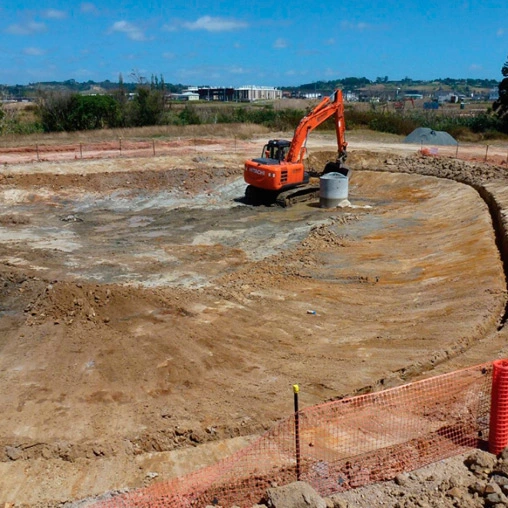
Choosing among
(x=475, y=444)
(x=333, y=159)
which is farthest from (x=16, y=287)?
(x=333, y=159)

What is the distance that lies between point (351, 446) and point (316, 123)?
17.6 m

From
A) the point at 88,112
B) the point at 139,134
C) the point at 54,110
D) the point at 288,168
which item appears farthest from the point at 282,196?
the point at 54,110

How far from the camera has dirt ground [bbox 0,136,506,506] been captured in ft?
27.0

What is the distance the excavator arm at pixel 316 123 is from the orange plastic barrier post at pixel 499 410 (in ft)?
53.9

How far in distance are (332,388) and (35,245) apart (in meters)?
11.9

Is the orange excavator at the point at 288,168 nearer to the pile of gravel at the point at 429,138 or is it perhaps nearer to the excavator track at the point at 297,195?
the excavator track at the point at 297,195

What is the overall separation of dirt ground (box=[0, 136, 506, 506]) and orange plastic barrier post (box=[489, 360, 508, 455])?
9.36 feet

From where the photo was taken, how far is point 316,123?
2292 cm

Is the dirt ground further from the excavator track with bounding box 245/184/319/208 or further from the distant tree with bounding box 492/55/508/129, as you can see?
the distant tree with bounding box 492/55/508/129

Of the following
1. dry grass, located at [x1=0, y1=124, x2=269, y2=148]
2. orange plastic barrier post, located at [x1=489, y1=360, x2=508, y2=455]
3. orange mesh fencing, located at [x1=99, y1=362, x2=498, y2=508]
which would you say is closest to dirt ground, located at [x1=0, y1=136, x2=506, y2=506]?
orange mesh fencing, located at [x1=99, y1=362, x2=498, y2=508]

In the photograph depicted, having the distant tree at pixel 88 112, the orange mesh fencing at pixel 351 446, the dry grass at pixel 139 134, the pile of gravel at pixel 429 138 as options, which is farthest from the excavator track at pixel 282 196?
the distant tree at pixel 88 112

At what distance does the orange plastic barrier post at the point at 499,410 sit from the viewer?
6.37 meters

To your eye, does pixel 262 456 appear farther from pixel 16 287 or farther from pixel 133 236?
pixel 133 236

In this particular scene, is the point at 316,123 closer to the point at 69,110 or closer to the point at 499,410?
the point at 499,410
